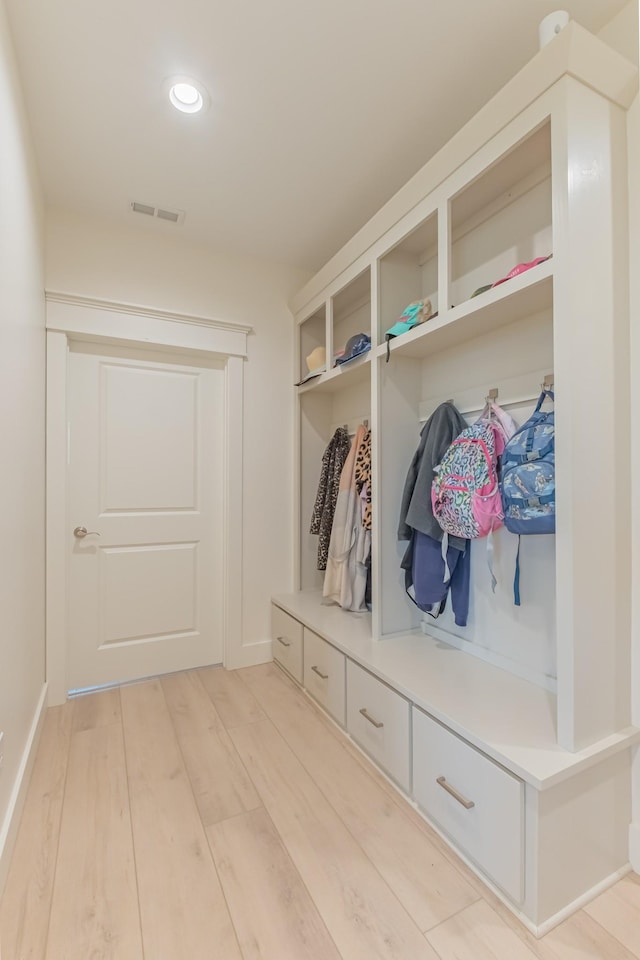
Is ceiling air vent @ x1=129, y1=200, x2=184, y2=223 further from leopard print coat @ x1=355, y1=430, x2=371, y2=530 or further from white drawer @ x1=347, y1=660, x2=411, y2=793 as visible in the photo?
white drawer @ x1=347, y1=660, x2=411, y2=793

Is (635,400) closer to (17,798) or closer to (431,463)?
(431,463)

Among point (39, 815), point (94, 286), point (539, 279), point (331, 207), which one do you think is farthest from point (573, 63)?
point (39, 815)

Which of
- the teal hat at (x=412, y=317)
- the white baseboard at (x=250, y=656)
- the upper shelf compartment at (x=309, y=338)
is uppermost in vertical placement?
the upper shelf compartment at (x=309, y=338)

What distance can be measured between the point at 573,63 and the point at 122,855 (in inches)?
103

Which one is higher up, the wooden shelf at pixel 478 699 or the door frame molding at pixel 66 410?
the door frame molding at pixel 66 410

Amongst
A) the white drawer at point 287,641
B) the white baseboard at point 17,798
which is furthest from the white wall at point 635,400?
the white baseboard at point 17,798

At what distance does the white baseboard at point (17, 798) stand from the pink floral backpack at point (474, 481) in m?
1.71

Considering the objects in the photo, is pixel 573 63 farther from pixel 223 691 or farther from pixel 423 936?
pixel 223 691

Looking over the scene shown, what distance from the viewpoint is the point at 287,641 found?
101 inches

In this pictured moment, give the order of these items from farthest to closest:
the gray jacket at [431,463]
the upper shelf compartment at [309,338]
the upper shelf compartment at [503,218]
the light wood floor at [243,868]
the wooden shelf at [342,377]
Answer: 1. the upper shelf compartment at [309,338]
2. the wooden shelf at [342,377]
3. the gray jacket at [431,463]
4. the upper shelf compartment at [503,218]
5. the light wood floor at [243,868]

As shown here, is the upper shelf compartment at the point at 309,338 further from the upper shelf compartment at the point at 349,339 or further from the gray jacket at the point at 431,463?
the gray jacket at the point at 431,463

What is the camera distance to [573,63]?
1193 mm

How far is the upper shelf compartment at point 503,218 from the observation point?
155 centimetres

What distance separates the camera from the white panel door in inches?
95.7
